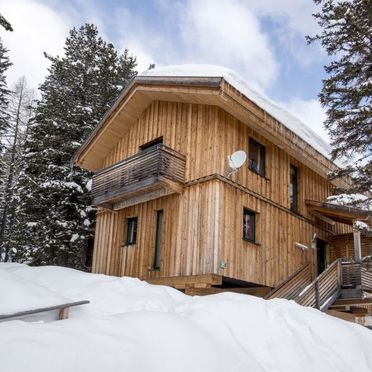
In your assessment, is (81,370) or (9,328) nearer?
(81,370)

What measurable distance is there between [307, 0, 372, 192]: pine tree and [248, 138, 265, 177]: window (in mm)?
3370

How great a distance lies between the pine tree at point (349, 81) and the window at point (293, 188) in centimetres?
463

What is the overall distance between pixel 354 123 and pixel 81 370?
9724mm

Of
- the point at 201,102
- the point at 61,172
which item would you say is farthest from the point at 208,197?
the point at 61,172

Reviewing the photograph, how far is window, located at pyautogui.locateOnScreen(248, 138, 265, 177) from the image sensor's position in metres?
15.3

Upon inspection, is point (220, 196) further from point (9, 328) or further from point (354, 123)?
point (9, 328)

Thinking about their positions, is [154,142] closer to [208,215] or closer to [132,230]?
[132,230]

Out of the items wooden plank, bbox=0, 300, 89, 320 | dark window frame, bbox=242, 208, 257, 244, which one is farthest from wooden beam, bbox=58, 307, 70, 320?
dark window frame, bbox=242, 208, 257, 244

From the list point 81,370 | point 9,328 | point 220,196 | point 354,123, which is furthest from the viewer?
point 220,196

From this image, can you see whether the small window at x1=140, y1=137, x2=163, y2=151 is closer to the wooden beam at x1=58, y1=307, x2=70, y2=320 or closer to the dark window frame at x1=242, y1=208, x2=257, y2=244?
the dark window frame at x1=242, y1=208, x2=257, y2=244

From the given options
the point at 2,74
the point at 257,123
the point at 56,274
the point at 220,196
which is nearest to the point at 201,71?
the point at 257,123

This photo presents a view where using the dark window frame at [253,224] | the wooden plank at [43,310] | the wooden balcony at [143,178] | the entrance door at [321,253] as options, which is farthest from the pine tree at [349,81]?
the wooden plank at [43,310]

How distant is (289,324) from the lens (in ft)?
24.2

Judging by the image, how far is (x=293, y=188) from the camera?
17.4 metres
